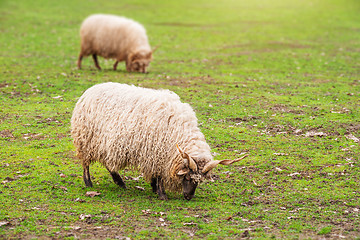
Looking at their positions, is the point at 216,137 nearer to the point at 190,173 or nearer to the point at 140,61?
the point at 190,173

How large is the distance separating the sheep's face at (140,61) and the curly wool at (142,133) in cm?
1011

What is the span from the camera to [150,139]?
8.40 metres

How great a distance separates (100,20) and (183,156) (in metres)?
13.3

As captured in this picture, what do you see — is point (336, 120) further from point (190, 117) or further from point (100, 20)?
point (100, 20)

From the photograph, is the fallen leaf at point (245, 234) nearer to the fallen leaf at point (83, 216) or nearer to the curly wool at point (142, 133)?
the curly wool at point (142, 133)

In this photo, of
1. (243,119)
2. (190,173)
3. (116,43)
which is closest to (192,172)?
(190,173)

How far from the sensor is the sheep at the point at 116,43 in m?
19.2

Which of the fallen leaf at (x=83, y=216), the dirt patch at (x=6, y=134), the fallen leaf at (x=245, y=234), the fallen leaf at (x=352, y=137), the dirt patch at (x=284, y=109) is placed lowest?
the dirt patch at (x=6, y=134)

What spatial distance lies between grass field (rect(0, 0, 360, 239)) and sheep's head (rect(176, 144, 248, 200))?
12.7 inches

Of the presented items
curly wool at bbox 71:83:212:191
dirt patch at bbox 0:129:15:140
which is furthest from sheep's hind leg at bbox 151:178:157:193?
dirt patch at bbox 0:129:15:140

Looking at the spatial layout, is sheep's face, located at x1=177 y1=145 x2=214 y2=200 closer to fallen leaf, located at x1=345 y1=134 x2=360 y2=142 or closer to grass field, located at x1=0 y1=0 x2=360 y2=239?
grass field, located at x1=0 y1=0 x2=360 y2=239

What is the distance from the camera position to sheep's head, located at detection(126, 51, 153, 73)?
1903cm

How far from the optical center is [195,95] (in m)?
15.2

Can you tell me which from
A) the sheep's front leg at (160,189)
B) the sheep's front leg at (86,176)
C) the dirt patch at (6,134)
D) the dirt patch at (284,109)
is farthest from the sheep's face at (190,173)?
the dirt patch at (284,109)
